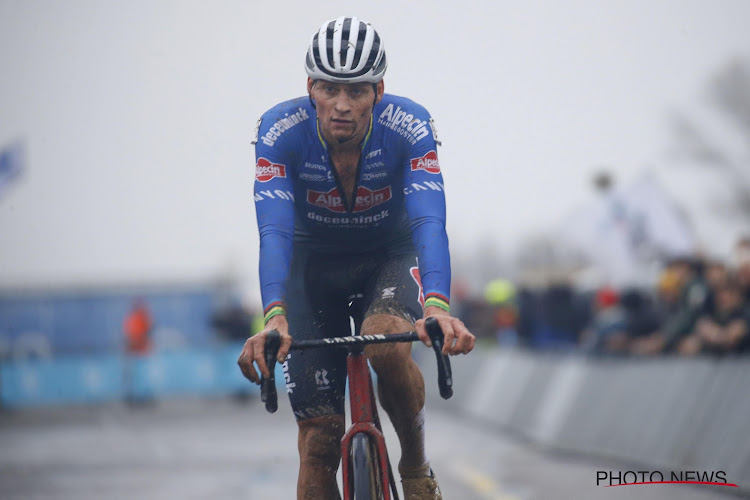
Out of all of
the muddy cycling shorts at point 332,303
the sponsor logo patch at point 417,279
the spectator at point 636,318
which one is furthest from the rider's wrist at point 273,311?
the spectator at point 636,318

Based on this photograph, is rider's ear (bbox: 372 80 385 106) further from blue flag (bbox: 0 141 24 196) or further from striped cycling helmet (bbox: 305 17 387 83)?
blue flag (bbox: 0 141 24 196)

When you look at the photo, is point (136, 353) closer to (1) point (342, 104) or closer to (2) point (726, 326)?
(2) point (726, 326)

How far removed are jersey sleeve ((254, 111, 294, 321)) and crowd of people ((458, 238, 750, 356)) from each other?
17.6 feet

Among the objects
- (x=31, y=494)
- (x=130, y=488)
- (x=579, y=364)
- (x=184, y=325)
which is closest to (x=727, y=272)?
(x=579, y=364)

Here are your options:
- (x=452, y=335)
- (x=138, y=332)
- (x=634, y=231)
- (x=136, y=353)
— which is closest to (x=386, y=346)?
(x=452, y=335)

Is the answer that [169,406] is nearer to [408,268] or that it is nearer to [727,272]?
[727,272]

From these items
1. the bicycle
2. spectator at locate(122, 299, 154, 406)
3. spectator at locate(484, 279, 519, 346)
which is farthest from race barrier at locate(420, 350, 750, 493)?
spectator at locate(122, 299, 154, 406)

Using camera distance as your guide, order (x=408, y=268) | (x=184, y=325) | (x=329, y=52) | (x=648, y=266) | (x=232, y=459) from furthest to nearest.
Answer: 1. (x=184, y=325)
2. (x=648, y=266)
3. (x=232, y=459)
4. (x=408, y=268)
5. (x=329, y=52)

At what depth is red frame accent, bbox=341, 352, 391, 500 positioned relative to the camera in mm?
5121

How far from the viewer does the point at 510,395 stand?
1664 centimetres

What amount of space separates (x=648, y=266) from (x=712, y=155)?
25.3 m

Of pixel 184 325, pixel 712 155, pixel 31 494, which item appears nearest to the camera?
pixel 31 494

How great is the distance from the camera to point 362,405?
5.25m

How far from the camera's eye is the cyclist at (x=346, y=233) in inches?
209
